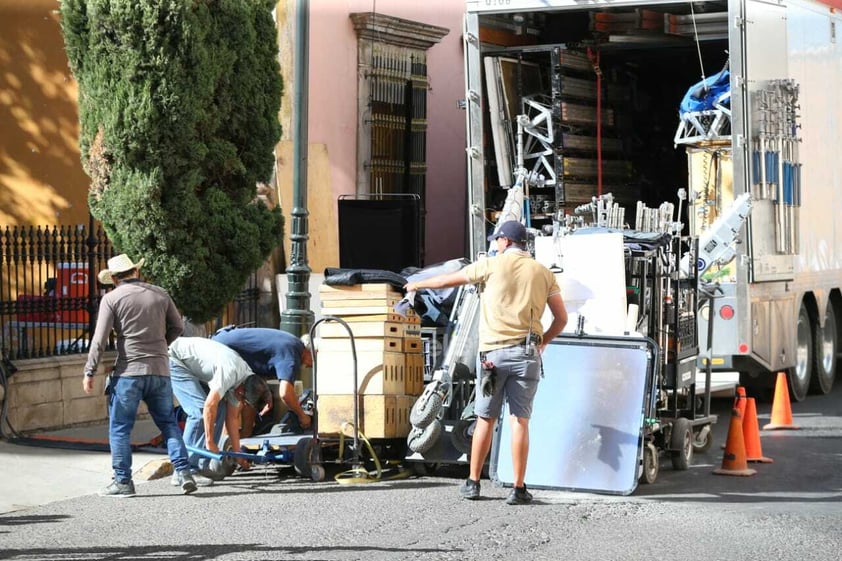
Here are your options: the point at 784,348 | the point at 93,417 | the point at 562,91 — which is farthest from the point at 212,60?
the point at 784,348

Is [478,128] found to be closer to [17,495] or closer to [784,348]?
[784,348]

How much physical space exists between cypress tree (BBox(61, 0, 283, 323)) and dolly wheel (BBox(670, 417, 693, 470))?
417cm

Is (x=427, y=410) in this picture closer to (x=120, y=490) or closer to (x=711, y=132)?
(x=120, y=490)

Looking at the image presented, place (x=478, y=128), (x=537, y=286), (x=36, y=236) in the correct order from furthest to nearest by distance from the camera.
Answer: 1. (x=478, y=128)
2. (x=36, y=236)
3. (x=537, y=286)

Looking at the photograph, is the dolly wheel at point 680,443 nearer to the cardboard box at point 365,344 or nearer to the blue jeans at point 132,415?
the cardboard box at point 365,344

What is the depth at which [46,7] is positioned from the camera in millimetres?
17172

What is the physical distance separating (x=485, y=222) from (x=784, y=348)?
3325 mm

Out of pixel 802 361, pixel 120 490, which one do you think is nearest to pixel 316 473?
pixel 120 490

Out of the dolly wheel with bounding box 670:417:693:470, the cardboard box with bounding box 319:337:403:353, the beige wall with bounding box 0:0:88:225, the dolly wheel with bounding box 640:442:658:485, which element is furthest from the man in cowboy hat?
the beige wall with bounding box 0:0:88:225

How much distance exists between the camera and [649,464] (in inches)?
428

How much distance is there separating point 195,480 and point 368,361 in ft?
5.02

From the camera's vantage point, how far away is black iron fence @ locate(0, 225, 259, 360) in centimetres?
1325

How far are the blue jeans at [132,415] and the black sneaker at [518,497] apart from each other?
88.5 inches

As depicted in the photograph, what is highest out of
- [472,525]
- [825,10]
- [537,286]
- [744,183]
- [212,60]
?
[825,10]
